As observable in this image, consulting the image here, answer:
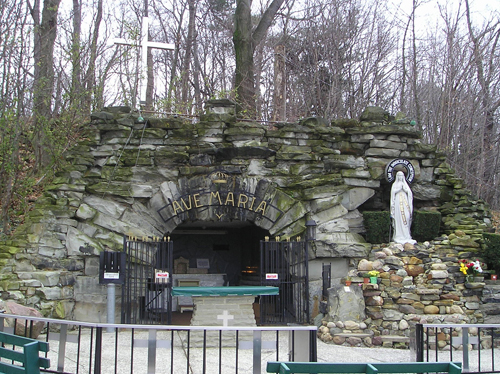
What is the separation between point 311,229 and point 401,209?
5.98ft

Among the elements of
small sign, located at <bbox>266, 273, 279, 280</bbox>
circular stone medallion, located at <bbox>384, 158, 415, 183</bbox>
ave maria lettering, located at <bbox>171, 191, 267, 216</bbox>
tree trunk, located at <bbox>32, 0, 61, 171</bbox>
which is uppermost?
tree trunk, located at <bbox>32, 0, 61, 171</bbox>

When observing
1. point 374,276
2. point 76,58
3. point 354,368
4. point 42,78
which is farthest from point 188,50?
point 354,368

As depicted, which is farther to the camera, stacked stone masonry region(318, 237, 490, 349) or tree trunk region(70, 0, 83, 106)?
tree trunk region(70, 0, 83, 106)

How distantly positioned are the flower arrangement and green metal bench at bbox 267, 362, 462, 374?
6.06m

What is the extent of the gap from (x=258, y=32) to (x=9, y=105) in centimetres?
822

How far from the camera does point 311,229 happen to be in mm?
10328

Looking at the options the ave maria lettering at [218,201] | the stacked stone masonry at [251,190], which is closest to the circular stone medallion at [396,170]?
the stacked stone masonry at [251,190]

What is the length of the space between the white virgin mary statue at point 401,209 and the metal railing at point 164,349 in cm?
305

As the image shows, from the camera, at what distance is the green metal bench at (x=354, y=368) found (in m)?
3.77

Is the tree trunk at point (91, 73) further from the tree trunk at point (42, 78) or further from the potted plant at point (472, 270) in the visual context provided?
the potted plant at point (472, 270)

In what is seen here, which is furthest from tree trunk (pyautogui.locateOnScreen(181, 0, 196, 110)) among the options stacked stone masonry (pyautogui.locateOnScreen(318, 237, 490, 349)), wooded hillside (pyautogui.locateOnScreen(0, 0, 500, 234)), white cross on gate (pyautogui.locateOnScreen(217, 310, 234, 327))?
white cross on gate (pyautogui.locateOnScreen(217, 310, 234, 327))

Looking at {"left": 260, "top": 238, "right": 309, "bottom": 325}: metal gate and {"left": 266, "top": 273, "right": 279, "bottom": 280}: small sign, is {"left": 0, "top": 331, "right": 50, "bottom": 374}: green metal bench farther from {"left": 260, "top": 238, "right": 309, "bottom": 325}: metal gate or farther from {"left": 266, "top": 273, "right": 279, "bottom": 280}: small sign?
{"left": 260, "top": 238, "right": 309, "bottom": 325}: metal gate

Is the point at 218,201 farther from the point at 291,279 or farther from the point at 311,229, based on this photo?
the point at 291,279

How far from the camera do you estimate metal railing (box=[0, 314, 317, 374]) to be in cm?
462
